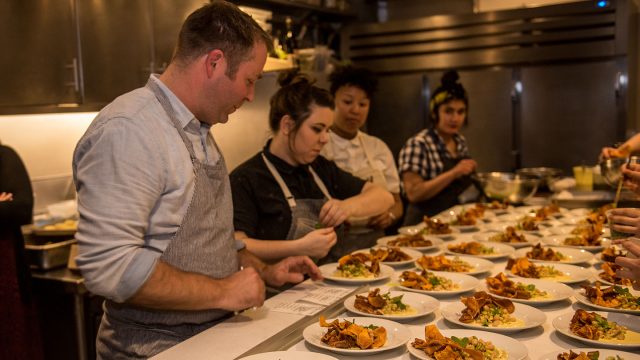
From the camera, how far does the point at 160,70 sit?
4.08 m

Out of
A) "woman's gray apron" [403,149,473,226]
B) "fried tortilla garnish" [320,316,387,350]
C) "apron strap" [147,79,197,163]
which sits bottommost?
"woman's gray apron" [403,149,473,226]

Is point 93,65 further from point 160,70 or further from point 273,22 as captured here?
point 273,22

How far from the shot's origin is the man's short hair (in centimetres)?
180

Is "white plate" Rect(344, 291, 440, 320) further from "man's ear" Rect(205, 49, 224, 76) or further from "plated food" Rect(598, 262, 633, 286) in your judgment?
"man's ear" Rect(205, 49, 224, 76)

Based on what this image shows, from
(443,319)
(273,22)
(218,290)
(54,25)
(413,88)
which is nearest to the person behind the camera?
(218,290)

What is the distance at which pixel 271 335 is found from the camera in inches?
69.4

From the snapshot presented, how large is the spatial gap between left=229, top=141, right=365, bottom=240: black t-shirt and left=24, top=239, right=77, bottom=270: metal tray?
1.11m

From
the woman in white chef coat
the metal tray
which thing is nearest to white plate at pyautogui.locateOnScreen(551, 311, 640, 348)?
the woman in white chef coat

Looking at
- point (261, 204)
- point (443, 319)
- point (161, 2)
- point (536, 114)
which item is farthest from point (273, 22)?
point (443, 319)

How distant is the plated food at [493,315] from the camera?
1774 millimetres

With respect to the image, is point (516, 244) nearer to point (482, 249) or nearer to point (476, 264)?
point (482, 249)

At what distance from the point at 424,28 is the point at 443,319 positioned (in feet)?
15.3

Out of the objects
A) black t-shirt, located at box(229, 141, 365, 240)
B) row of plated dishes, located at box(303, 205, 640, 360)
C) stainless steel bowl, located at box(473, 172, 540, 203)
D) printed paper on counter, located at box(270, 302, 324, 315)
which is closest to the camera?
row of plated dishes, located at box(303, 205, 640, 360)

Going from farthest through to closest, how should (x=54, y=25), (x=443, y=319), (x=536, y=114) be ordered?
1. (x=536, y=114)
2. (x=54, y=25)
3. (x=443, y=319)
